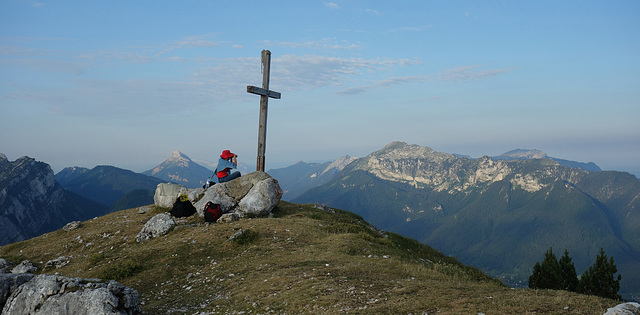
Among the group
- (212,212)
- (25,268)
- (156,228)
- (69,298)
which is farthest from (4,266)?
(69,298)

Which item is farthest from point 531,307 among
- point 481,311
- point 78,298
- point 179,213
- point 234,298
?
point 179,213

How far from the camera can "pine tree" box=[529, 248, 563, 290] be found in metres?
29.0

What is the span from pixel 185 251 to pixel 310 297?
10663 millimetres

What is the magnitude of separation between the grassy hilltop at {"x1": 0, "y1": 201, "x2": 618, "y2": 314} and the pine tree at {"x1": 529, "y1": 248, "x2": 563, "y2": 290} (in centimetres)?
1453

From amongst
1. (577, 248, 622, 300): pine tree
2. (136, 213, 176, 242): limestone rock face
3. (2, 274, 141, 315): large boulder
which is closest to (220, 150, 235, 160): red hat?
(136, 213, 176, 242): limestone rock face

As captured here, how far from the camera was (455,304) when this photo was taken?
9.72 m

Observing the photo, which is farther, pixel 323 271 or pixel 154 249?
pixel 154 249

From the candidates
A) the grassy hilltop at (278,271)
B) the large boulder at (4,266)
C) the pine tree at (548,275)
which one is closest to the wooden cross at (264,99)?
the grassy hilltop at (278,271)

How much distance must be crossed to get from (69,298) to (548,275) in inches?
1362

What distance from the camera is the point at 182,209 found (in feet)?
86.9

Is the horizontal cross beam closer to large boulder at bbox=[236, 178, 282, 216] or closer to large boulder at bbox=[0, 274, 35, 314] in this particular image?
large boulder at bbox=[236, 178, 282, 216]

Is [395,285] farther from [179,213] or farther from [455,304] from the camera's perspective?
[179,213]

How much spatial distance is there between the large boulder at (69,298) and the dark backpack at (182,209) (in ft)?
49.9

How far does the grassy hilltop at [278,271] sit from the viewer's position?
10.1m
